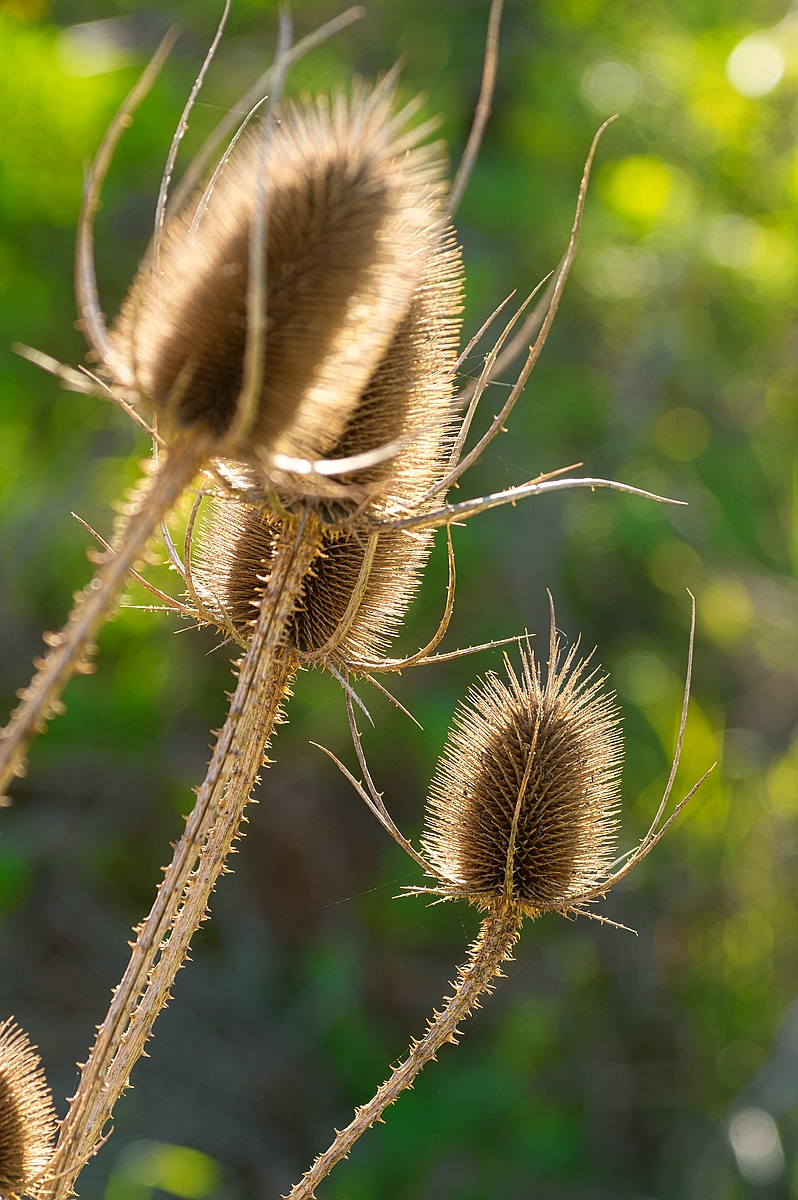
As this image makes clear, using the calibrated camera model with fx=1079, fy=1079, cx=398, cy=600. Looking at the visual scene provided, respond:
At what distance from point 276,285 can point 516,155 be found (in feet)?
22.6

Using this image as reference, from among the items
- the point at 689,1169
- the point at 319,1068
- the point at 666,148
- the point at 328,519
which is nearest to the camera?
the point at 328,519

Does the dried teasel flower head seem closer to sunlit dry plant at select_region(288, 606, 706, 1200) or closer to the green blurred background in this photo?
sunlit dry plant at select_region(288, 606, 706, 1200)

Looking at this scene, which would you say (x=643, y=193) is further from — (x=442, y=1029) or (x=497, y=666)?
(x=442, y=1029)

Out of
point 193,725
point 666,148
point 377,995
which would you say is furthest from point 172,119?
point 377,995

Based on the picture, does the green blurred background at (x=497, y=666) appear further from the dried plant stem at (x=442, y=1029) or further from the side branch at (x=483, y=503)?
the side branch at (x=483, y=503)

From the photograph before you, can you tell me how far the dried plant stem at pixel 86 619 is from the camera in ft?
2.46

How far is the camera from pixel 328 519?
44.7 inches

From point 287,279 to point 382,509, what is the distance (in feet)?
1.07

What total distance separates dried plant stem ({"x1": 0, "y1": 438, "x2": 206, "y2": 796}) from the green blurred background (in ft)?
13.2

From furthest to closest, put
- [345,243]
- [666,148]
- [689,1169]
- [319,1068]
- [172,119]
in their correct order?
1. [666,148]
2. [172,119]
3. [319,1068]
4. [689,1169]
5. [345,243]

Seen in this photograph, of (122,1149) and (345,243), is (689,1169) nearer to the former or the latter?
(122,1149)

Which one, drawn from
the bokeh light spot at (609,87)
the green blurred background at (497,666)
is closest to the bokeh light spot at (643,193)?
the green blurred background at (497,666)

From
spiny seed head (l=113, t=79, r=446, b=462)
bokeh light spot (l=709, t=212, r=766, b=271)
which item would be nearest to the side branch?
spiny seed head (l=113, t=79, r=446, b=462)

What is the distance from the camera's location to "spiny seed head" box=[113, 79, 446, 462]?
0.90m
